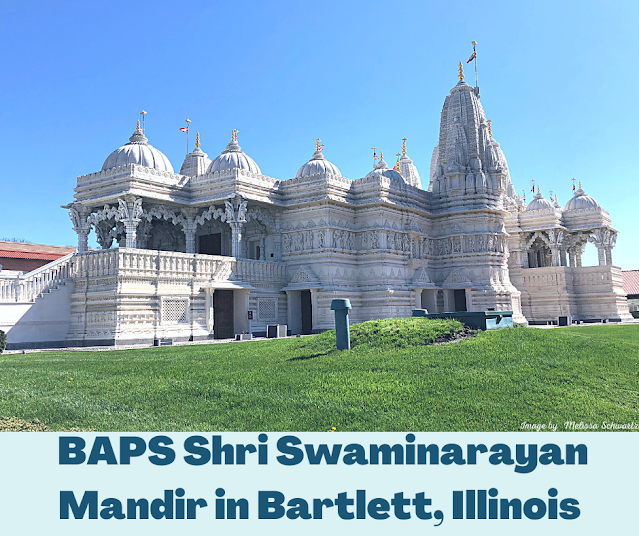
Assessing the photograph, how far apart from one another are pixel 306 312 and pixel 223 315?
18.3 feet

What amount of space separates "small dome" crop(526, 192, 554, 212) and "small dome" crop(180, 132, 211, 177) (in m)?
27.7

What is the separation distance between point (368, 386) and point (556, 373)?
12.1ft

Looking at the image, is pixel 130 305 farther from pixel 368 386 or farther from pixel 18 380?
pixel 368 386

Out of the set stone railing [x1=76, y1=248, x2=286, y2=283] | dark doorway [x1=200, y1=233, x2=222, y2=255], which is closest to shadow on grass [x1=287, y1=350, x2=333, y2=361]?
stone railing [x1=76, y1=248, x2=286, y2=283]

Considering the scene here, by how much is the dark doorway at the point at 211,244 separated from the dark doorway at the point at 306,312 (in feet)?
21.2

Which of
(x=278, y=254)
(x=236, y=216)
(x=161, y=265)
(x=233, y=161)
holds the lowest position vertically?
(x=161, y=265)

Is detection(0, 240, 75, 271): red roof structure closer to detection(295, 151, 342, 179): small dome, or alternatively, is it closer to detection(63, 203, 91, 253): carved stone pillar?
detection(63, 203, 91, 253): carved stone pillar

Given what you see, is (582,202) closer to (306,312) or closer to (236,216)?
(306,312)

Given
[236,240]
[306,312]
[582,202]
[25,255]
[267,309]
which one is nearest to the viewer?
[236,240]

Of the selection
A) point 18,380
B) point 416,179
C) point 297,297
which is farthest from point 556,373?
point 416,179

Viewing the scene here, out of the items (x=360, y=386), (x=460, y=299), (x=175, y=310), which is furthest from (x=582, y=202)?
Answer: (x=360, y=386)

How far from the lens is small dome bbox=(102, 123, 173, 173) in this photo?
33.3 meters

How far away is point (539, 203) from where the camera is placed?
170 ft

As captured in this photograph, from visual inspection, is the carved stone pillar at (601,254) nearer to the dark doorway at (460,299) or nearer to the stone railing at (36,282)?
the dark doorway at (460,299)
